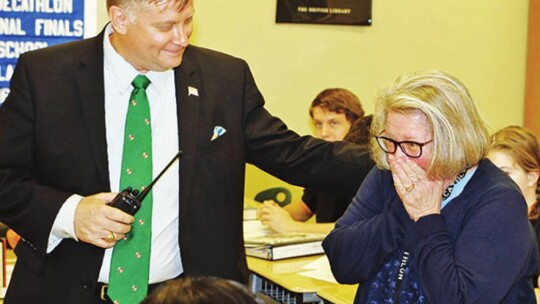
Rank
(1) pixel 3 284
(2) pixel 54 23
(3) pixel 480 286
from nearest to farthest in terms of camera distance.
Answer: (3) pixel 480 286 < (1) pixel 3 284 < (2) pixel 54 23

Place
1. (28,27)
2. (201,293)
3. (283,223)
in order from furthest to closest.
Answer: (28,27)
(283,223)
(201,293)

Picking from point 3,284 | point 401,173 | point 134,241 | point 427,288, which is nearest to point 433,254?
point 427,288

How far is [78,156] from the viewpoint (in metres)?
2.26

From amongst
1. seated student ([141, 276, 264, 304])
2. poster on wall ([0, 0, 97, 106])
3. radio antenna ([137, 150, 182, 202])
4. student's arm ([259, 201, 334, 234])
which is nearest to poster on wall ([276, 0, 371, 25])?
poster on wall ([0, 0, 97, 106])

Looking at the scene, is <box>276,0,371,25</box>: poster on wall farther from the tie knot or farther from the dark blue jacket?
the dark blue jacket

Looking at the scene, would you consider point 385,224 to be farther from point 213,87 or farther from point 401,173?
point 213,87

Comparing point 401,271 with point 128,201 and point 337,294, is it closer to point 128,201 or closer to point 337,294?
point 128,201

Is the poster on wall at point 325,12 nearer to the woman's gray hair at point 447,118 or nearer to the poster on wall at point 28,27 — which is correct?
the poster on wall at point 28,27

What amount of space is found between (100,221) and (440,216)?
0.82m

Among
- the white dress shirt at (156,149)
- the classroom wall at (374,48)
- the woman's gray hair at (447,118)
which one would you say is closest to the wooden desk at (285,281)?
the white dress shirt at (156,149)

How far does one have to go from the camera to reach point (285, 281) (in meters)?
3.45

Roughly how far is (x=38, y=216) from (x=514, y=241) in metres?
1.17

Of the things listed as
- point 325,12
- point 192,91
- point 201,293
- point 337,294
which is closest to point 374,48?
point 325,12

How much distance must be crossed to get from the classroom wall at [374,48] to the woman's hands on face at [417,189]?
11.1ft
